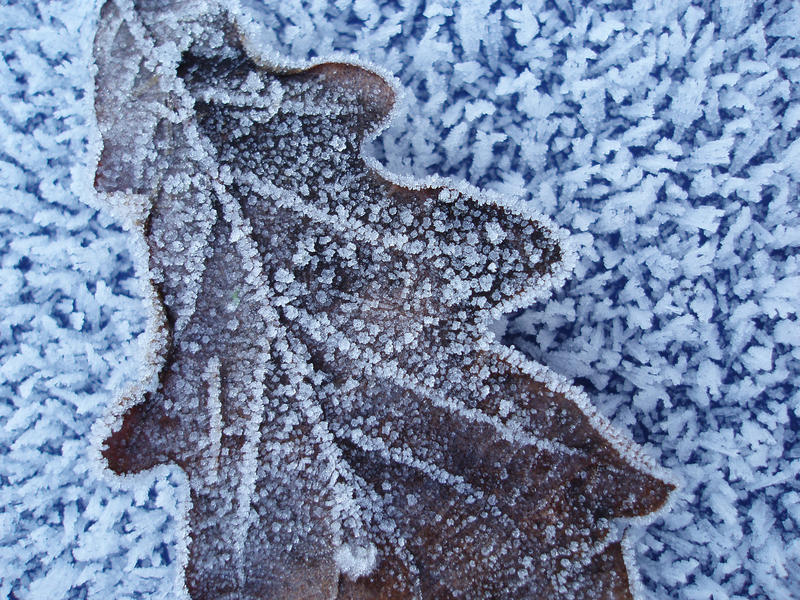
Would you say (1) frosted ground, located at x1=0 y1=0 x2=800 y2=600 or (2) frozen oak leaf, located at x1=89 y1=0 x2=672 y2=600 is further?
(1) frosted ground, located at x1=0 y1=0 x2=800 y2=600

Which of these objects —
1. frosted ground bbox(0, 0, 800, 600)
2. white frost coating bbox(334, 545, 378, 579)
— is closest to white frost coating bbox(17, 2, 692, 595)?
white frost coating bbox(334, 545, 378, 579)

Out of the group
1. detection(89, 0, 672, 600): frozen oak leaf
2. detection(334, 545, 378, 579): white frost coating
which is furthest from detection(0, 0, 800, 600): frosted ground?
detection(334, 545, 378, 579): white frost coating

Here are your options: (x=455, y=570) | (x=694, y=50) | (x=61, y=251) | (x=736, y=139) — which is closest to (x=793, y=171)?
(x=736, y=139)

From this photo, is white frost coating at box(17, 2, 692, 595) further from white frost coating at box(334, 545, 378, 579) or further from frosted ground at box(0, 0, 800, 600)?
frosted ground at box(0, 0, 800, 600)

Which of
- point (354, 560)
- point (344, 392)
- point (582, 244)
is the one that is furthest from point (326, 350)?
point (582, 244)

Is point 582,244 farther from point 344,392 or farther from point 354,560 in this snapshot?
point 354,560

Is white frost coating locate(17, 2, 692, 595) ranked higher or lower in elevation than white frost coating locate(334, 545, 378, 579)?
higher

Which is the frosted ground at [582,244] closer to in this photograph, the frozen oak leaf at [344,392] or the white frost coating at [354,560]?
the frozen oak leaf at [344,392]
